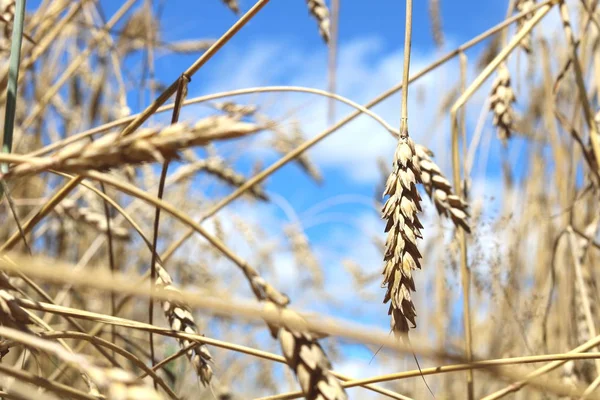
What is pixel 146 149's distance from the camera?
0.27 metres

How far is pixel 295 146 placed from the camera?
210 cm

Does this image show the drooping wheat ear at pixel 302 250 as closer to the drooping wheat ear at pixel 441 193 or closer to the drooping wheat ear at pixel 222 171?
the drooping wheat ear at pixel 222 171

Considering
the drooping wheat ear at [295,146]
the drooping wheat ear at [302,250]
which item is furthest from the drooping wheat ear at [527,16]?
the drooping wheat ear at [302,250]

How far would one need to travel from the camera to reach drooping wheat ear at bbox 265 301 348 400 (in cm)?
28

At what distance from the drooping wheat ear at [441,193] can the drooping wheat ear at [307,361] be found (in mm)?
324

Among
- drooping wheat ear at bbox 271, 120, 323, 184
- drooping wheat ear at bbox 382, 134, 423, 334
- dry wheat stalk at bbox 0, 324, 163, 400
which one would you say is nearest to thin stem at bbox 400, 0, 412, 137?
drooping wheat ear at bbox 382, 134, 423, 334

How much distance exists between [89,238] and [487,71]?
4.98ft

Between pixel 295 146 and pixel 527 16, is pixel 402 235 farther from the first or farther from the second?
pixel 295 146

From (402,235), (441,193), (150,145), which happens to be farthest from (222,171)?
(150,145)

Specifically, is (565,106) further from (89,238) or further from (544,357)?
(544,357)

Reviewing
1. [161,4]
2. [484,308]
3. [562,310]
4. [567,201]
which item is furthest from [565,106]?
[161,4]

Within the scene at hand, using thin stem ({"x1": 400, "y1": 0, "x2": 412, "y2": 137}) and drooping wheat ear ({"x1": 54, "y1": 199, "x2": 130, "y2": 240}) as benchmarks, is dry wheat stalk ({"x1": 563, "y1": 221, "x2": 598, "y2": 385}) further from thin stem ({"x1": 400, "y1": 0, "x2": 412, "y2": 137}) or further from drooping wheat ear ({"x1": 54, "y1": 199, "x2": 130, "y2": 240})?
drooping wheat ear ({"x1": 54, "y1": 199, "x2": 130, "y2": 240})

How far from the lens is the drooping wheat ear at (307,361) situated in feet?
0.91

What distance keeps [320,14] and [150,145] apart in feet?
1.59
